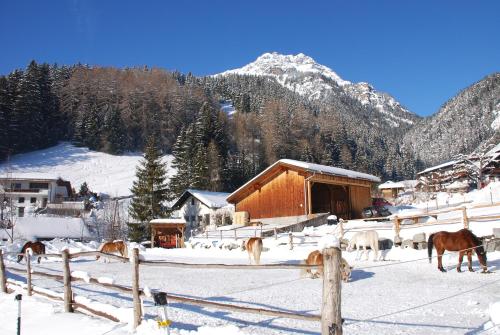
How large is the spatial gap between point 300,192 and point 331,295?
28037 mm

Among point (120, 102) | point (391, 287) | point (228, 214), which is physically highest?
point (120, 102)

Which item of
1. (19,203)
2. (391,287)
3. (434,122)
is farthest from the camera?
(434,122)

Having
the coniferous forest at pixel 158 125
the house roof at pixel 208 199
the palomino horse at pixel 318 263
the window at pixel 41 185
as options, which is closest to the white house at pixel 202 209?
the house roof at pixel 208 199

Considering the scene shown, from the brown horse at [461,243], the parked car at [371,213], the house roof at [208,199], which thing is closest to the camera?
the brown horse at [461,243]

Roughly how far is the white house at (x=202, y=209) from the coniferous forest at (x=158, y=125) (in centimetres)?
1060

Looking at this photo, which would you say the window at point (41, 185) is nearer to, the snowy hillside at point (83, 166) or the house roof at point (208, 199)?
the snowy hillside at point (83, 166)

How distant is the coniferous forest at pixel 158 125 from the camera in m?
71.4

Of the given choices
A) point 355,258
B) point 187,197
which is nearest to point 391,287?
point 355,258

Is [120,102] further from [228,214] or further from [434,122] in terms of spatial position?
[434,122]

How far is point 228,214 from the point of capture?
4209 cm

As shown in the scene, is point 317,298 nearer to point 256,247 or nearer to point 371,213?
point 256,247

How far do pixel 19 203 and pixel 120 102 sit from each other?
3757 cm

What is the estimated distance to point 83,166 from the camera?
7825 cm

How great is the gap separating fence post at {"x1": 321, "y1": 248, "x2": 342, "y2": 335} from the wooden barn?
88.1 feet
